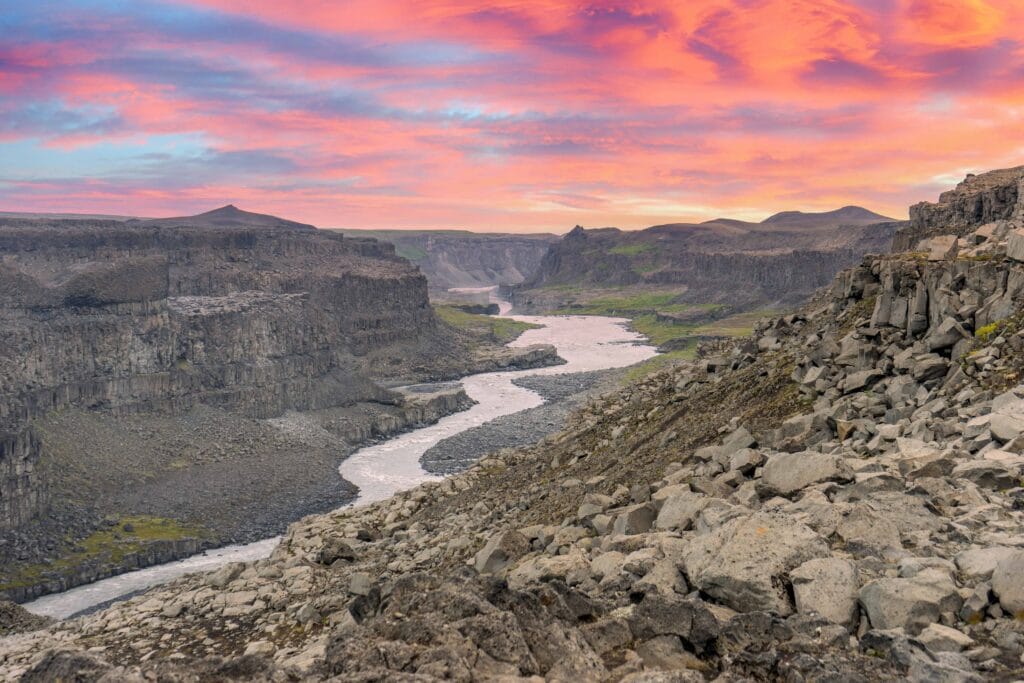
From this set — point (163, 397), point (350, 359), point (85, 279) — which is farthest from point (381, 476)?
point (350, 359)

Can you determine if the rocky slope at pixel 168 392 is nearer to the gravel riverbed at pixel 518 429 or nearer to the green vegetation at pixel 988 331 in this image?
the gravel riverbed at pixel 518 429

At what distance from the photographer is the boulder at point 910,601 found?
10266mm

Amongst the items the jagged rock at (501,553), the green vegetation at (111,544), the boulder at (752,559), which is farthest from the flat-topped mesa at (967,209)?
the green vegetation at (111,544)

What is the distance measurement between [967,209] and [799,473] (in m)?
32.2

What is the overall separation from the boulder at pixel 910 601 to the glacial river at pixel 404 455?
43.4 metres

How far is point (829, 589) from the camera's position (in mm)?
11023

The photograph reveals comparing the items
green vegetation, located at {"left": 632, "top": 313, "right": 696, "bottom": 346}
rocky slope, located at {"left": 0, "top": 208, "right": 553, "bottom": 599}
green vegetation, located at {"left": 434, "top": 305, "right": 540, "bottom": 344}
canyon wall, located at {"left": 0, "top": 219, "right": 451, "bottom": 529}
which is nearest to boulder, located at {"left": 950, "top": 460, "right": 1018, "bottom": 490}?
rocky slope, located at {"left": 0, "top": 208, "right": 553, "bottom": 599}

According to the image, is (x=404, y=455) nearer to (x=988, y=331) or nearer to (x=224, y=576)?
(x=224, y=576)

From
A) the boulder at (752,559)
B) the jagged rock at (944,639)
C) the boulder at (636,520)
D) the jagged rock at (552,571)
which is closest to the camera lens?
the jagged rock at (944,639)

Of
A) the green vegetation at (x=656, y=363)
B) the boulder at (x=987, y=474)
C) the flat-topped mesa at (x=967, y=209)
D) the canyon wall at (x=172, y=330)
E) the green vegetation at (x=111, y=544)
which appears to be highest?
the flat-topped mesa at (x=967, y=209)

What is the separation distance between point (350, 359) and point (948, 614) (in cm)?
12056

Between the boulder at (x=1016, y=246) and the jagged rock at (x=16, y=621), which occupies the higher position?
the boulder at (x=1016, y=246)

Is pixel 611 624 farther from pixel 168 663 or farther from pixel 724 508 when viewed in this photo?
pixel 168 663

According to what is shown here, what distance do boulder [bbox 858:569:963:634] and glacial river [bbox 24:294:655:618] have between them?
43.4 meters
